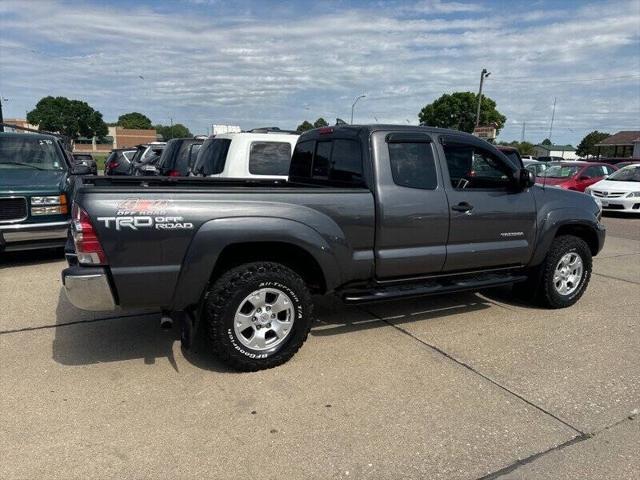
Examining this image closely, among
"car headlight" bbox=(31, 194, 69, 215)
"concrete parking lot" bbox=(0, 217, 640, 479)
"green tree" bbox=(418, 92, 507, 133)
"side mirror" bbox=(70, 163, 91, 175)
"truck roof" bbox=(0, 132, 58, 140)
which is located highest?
"green tree" bbox=(418, 92, 507, 133)

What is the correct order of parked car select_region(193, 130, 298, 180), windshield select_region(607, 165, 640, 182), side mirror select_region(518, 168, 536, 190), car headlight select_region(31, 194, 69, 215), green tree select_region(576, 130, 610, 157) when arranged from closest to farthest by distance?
side mirror select_region(518, 168, 536, 190), car headlight select_region(31, 194, 69, 215), parked car select_region(193, 130, 298, 180), windshield select_region(607, 165, 640, 182), green tree select_region(576, 130, 610, 157)

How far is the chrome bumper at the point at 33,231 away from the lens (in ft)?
21.3

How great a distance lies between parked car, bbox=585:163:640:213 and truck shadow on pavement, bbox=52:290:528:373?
1082 centimetres

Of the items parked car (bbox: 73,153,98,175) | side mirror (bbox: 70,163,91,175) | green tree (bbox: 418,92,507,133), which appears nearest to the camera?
side mirror (bbox: 70,163,91,175)

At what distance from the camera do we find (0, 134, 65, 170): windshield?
7.89m

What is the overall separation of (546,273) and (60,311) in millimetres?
5071

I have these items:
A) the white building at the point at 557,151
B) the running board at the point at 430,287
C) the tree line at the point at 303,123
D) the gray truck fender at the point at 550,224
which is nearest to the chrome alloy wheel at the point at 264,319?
the running board at the point at 430,287

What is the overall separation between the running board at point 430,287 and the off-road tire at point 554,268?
0.28 metres

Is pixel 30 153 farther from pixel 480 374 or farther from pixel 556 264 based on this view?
pixel 556 264

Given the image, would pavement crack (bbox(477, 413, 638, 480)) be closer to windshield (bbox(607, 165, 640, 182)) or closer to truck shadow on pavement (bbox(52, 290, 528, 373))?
truck shadow on pavement (bbox(52, 290, 528, 373))

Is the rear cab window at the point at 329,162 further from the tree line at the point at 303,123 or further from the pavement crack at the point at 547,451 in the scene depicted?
the tree line at the point at 303,123

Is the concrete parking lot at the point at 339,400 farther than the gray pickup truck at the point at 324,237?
No

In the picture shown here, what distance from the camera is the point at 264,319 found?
→ 152 inches

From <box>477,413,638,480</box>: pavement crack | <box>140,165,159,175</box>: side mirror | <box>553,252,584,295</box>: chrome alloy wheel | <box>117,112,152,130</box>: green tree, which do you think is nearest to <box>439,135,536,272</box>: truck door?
<box>553,252,584,295</box>: chrome alloy wheel
